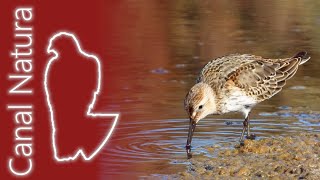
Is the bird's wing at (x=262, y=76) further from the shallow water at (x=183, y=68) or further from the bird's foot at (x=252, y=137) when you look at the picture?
the bird's foot at (x=252, y=137)

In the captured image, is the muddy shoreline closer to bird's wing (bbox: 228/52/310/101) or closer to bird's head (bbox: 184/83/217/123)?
bird's head (bbox: 184/83/217/123)

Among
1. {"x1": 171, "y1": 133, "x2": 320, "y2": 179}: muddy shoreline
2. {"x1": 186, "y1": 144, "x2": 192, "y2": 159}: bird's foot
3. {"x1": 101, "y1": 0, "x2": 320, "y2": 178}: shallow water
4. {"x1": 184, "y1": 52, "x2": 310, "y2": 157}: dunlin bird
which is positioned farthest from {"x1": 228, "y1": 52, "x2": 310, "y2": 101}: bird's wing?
{"x1": 186, "y1": 144, "x2": 192, "y2": 159}: bird's foot

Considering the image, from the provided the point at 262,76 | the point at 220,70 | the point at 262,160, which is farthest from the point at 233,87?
the point at 262,160

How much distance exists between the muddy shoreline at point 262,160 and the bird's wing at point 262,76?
33.1 inches

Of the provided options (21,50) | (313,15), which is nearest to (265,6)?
(313,15)

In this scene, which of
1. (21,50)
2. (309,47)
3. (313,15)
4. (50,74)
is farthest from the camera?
(313,15)

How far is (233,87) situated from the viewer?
35.4 ft

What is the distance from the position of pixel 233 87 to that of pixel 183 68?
336cm

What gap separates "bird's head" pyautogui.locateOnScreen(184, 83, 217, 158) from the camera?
33.6 feet

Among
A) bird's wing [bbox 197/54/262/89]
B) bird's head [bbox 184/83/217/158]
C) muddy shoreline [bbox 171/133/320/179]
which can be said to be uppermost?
bird's wing [bbox 197/54/262/89]

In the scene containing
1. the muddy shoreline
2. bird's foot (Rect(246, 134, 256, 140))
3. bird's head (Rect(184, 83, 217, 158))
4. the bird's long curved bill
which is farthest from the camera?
bird's foot (Rect(246, 134, 256, 140))

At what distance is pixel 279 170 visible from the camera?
8.86m

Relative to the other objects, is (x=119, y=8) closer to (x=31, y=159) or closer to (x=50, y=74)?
(x=50, y=74)

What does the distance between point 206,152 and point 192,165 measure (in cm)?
64
